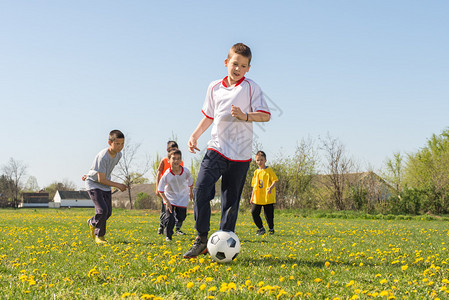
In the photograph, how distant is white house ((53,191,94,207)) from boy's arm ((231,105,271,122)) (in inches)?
3832

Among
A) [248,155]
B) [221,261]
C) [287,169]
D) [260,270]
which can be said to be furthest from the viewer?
[287,169]

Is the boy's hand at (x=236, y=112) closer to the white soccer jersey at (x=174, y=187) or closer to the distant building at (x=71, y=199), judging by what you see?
the white soccer jersey at (x=174, y=187)

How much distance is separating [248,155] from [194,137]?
82 centimetres

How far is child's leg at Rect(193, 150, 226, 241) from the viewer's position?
5055mm

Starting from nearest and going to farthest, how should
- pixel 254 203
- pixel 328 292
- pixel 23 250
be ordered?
pixel 328 292, pixel 23 250, pixel 254 203

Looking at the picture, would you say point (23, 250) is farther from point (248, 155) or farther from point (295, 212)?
point (295, 212)

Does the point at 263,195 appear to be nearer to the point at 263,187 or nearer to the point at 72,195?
the point at 263,187

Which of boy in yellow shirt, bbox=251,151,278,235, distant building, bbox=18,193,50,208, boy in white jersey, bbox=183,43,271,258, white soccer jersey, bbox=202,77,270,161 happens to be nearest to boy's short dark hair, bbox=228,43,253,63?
boy in white jersey, bbox=183,43,271,258

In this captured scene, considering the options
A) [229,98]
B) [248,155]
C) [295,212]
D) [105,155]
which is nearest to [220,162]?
[248,155]

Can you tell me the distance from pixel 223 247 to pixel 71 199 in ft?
327

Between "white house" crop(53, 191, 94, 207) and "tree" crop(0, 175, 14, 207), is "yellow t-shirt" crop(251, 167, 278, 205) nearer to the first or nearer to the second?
"tree" crop(0, 175, 14, 207)

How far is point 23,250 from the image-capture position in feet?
21.7

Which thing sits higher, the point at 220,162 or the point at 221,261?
the point at 220,162

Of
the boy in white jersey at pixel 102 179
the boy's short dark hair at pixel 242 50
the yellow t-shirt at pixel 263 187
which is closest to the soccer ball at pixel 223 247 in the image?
the boy's short dark hair at pixel 242 50
